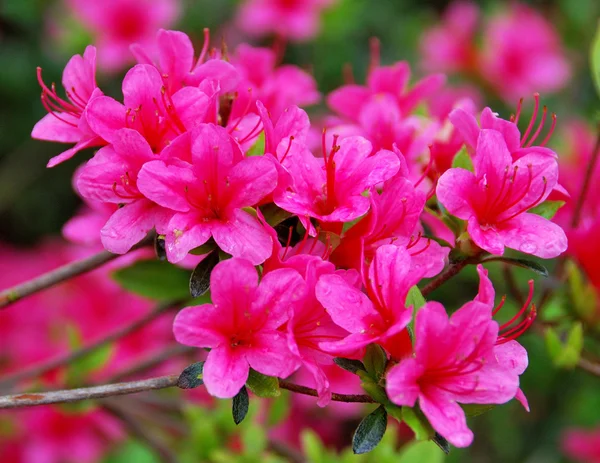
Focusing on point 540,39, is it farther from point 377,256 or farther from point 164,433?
point 377,256

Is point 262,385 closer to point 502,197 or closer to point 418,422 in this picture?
point 418,422

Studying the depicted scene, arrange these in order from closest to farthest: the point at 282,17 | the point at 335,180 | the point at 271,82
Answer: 1. the point at 335,180
2. the point at 271,82
3. the point at 282,17

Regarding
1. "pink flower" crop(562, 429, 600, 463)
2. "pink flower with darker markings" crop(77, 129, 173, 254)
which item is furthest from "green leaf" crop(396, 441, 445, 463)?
"pink flower" crop(562, 429, 600, 463)

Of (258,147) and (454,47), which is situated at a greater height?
(258,147)

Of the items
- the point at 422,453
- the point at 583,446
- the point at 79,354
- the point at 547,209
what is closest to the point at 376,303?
the point at 547,209

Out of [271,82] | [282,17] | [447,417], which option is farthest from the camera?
[282,17]

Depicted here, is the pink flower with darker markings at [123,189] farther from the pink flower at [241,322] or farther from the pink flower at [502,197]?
the pink flower at [502,197]

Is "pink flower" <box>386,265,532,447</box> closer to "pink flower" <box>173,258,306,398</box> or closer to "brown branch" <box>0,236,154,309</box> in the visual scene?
"pink flower" <box>173,258,306,398</box>

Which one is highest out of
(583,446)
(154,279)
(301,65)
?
(154,279)
